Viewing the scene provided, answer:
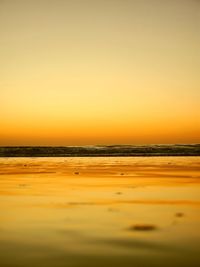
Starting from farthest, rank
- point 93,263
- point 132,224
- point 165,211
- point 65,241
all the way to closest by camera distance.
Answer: point 165,211
point 132,224
point 65,241
point 93,263

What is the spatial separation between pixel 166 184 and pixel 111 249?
707 centimetres

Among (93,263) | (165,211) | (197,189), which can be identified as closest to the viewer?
(93,263)

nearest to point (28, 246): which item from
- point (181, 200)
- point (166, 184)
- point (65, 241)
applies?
point (65, 241)

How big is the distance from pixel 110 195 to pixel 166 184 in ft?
8.36

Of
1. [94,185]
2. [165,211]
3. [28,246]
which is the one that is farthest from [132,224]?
[94,185]

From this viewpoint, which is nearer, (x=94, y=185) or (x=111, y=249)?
(x=111, y=249)

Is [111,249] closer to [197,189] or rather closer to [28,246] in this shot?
[28,246]

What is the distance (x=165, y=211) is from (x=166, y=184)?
14.3ft

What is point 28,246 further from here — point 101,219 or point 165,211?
point 165,211

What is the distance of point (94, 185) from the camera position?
11.6m

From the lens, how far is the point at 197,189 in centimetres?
1032

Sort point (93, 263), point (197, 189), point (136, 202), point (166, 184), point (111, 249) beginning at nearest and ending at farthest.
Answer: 1. point (93, 263)
2. point (111, 249)
3. point (136, 202)
4. point (197, 189)
5. point (166, 184)

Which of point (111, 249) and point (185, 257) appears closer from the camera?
point (185, 257)

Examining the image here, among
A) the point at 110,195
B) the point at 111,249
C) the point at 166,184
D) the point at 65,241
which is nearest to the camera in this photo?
the point at 111,249
